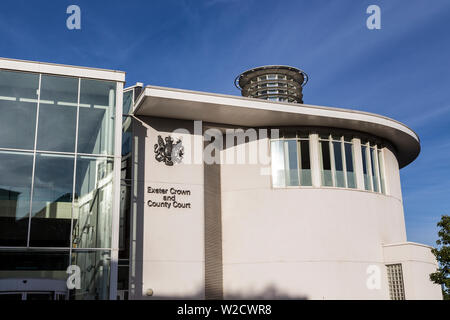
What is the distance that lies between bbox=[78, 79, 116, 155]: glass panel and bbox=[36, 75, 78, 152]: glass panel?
0.30 meters

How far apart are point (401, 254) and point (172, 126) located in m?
11.4

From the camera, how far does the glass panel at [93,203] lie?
17.8 metres

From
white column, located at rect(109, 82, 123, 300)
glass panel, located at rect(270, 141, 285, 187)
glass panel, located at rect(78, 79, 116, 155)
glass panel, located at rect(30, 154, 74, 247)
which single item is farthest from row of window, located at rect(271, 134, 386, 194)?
glass panel, located at rect(30, 154, 74, 247)

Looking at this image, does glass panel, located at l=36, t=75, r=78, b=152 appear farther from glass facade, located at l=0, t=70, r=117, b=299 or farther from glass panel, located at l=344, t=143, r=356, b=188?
glass panel, located at l=344, t=143, r=356, b=188

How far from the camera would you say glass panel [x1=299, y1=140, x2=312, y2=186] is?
2328 cm

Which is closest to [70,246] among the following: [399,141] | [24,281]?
[24,281]

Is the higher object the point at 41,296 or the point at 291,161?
the point at 291,161

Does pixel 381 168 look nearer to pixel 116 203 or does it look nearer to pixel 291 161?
pixel 291 161

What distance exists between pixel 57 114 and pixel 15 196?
3317 millimetres

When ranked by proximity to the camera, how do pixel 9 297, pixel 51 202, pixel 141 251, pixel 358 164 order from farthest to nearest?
pixel 358 164, pixel 141 251, pixel 51 202, pixel 9 297

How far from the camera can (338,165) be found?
2375 cm

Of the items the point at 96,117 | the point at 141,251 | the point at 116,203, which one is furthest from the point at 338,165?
the point at 96,117

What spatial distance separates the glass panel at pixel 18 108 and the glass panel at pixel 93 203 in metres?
2.07

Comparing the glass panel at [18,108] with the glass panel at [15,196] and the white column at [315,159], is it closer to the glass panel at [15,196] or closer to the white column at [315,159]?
the glass panel at [15,196]
